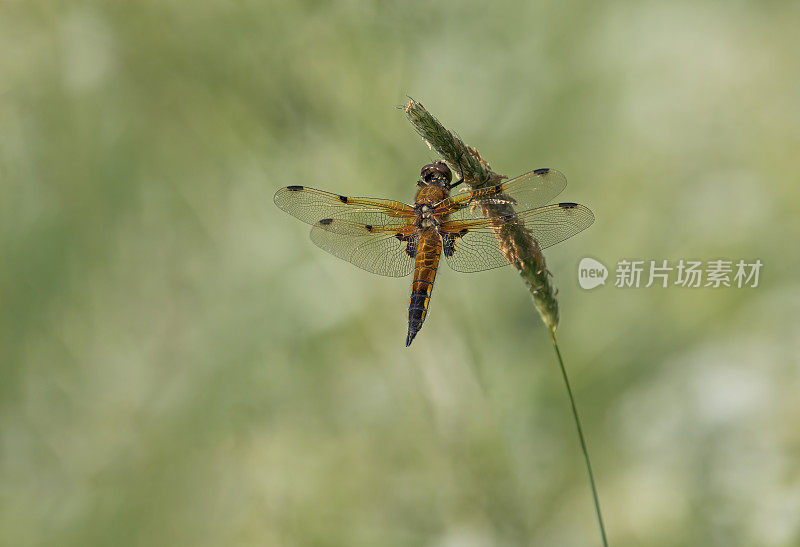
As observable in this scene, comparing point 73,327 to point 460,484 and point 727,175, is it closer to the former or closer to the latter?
point 460,484

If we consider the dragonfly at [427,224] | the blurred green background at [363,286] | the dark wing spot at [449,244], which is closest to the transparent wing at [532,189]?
the dragonfly at [427,224]

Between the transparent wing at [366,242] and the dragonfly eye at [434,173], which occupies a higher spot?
the dragonfly eye at [434,173]

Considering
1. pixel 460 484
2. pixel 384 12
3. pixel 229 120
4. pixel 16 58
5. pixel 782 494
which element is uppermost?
pixel 16 58

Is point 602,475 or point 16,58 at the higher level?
point 16,58

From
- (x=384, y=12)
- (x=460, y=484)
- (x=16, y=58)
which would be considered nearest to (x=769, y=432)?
(x=460, y=484)

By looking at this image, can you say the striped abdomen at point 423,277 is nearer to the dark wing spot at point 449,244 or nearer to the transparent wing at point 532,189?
the dark wing spot at point 449,244

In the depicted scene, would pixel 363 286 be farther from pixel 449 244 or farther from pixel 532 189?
pixel 532 189
